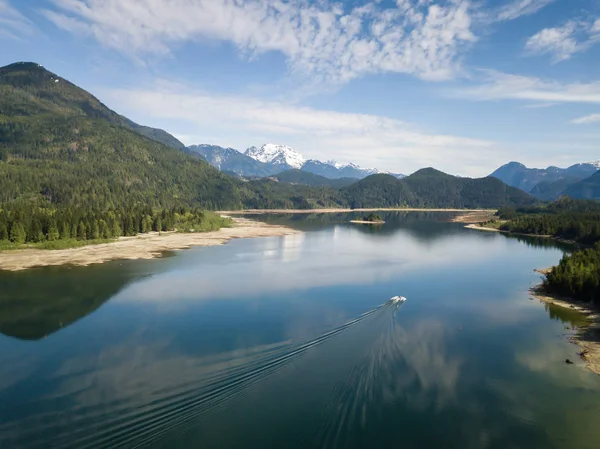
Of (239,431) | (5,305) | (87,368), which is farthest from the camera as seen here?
(5,305)

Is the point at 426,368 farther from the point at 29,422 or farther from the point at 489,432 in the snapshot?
the point at 29,422

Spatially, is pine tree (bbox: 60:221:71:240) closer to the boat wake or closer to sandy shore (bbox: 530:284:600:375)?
the boat wake

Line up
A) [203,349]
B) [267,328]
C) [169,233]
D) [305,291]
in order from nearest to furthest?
[203,349]
[267,328]
[305,291]
[169,233]

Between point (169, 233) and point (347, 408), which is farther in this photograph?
point (169, 233)

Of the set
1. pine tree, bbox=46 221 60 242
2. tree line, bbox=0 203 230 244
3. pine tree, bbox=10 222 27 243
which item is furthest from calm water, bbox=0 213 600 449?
pine tree, bbox=46 221 60 242

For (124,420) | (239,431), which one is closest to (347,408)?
(239,431)
